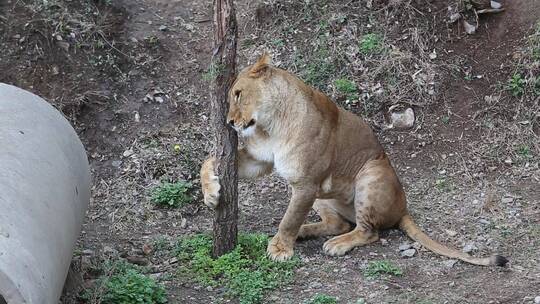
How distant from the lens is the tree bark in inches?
197

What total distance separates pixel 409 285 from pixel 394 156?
2.35 metres

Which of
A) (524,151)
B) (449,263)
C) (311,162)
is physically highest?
(311,162)

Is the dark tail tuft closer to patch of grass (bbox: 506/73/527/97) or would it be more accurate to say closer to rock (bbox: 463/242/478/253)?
rock (bbox: 463/242/478/253)

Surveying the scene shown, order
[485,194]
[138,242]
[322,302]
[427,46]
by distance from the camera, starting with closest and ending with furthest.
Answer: [322,302] → [138,242] → [485,194] → [427,46]

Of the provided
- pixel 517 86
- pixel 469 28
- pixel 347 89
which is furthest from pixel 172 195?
pixel 469 28

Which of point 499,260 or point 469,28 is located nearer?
point 499,260

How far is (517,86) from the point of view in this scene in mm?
7594

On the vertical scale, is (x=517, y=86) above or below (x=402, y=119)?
above

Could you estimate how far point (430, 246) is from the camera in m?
5.74

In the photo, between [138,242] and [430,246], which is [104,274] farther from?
[430,246]

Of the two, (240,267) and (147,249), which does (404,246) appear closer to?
(240,267)

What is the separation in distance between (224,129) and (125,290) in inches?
47.3

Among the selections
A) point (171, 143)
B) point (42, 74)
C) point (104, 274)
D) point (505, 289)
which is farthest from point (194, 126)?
point (505, 289)

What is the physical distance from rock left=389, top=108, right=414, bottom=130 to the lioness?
1421 mm
